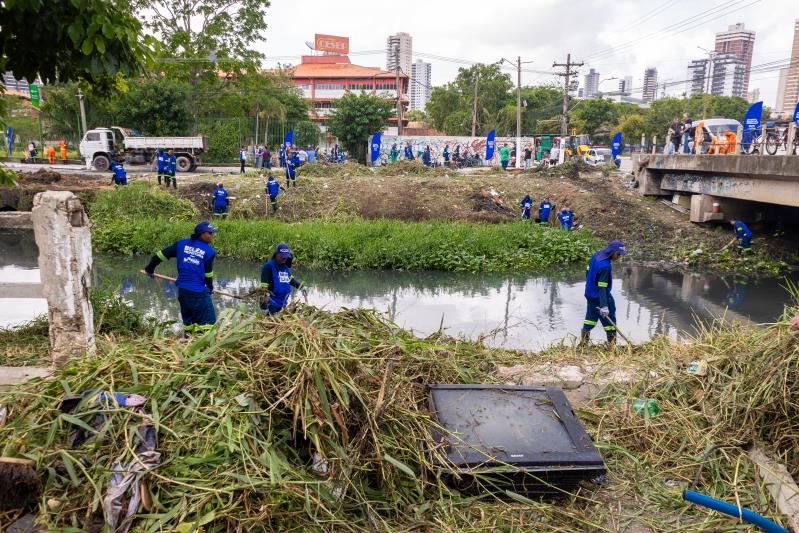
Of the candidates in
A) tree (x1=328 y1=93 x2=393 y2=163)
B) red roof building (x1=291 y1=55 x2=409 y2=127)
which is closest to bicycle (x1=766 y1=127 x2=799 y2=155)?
tree (x1=328 y1=93 x2=393 y2=163)

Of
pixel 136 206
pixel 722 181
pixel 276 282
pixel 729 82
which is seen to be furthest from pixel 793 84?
pixel 276 282

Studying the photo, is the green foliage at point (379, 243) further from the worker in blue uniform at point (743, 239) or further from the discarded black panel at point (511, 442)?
the discarded black panel at point (511, 442)

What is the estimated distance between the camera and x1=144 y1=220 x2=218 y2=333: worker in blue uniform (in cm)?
646

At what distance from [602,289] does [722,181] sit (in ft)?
38.0

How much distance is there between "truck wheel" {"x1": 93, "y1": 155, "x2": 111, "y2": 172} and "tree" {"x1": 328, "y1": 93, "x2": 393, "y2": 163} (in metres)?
13.7

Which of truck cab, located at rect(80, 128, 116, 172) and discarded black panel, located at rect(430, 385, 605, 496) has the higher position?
truck cab, located at rect(80, 128, 116, 172)

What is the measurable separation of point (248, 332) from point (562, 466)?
200cm

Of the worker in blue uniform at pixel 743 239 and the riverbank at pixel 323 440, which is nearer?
the riverbank at pixel 323 440

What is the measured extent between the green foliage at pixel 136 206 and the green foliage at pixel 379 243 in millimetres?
544

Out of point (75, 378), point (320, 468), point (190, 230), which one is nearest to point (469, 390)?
point (320, 468)

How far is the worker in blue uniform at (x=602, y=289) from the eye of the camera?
7.26m

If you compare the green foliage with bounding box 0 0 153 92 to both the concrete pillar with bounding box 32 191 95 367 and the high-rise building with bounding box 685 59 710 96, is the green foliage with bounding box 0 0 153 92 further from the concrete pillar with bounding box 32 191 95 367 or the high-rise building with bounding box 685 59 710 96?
the high-rise building with bounding box 685 59 710 96

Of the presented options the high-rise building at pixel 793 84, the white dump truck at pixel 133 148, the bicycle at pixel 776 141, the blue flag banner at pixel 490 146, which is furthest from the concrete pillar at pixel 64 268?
the high-rise building at pixel 793 84

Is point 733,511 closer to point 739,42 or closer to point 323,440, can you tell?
point 323,440
